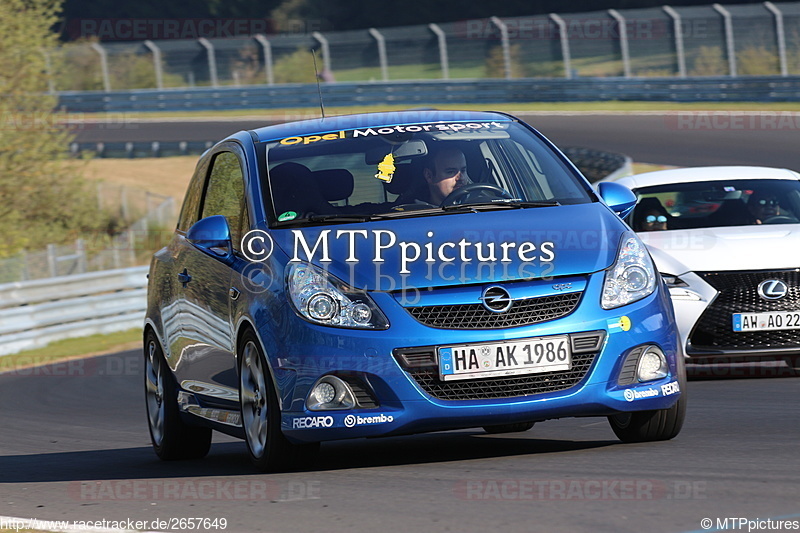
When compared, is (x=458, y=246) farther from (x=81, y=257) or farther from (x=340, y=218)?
(x=81, y=257)

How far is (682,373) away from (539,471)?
37.7 inches

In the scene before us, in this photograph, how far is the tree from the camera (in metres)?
26.1

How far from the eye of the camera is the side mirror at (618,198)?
283 inches

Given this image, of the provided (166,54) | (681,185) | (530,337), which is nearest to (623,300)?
(530,337)

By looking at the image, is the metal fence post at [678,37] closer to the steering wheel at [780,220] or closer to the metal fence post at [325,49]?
the metal fence post at [325,49]

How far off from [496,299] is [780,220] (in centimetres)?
500

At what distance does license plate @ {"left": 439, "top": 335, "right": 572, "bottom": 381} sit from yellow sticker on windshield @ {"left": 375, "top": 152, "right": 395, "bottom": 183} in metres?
1.38

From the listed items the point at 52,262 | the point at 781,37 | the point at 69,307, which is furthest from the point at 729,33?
the point at 69,307

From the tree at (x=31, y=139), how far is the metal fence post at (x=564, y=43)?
1583cm

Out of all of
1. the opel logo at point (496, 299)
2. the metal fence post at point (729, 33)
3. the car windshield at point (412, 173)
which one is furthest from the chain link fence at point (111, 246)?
the metal fence post at point (729, 33)

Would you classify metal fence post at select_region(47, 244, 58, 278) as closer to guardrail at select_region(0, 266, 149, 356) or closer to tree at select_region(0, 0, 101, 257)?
guardrail at select_region(0, 266, 149, 356)

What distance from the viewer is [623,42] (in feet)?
126

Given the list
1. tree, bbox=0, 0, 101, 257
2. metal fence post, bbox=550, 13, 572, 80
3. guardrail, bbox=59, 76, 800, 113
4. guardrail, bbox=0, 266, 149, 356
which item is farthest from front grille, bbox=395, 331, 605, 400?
metal fence post, bbox=550, 13, 572, 80

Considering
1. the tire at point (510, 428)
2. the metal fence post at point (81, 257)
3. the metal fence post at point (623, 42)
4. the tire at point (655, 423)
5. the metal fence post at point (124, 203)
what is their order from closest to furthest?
1. the tire at point (655, 423)
2. the tire at point (510, 428)
3. the metal fence post at point (81, 257)
4. the metal fence post at point (124, 203)
5. the metal fence post at point (623, 42)
